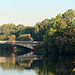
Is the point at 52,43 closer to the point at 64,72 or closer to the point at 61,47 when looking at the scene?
the point at 61,47

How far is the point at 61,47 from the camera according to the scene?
84.9 m

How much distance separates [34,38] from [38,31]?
554 cm

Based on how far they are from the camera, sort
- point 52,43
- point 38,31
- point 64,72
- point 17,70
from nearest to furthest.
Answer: point 64,72, point 17,70, point 52,43, point 38,31

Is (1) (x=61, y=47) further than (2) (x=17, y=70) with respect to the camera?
Yes

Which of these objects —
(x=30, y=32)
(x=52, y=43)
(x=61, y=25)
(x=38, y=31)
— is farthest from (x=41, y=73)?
(x=30, y=32)

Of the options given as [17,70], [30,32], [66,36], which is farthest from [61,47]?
[30,32]

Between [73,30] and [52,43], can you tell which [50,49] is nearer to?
[52,43]

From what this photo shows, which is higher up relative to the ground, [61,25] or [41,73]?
[61,25]

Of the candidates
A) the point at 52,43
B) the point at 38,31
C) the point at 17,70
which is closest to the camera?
the point at 17,70

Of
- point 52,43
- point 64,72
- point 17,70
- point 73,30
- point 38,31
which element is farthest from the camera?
point 38,31

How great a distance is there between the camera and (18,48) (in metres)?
144

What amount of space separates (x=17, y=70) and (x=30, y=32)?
10148 centimetres

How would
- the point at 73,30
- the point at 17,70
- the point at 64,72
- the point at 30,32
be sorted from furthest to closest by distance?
1. the point at 30,32
2. the point at 73,30
3. the point at 17,70
4. the point at 64,72

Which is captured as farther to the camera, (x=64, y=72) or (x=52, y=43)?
(x=52, y=43)
